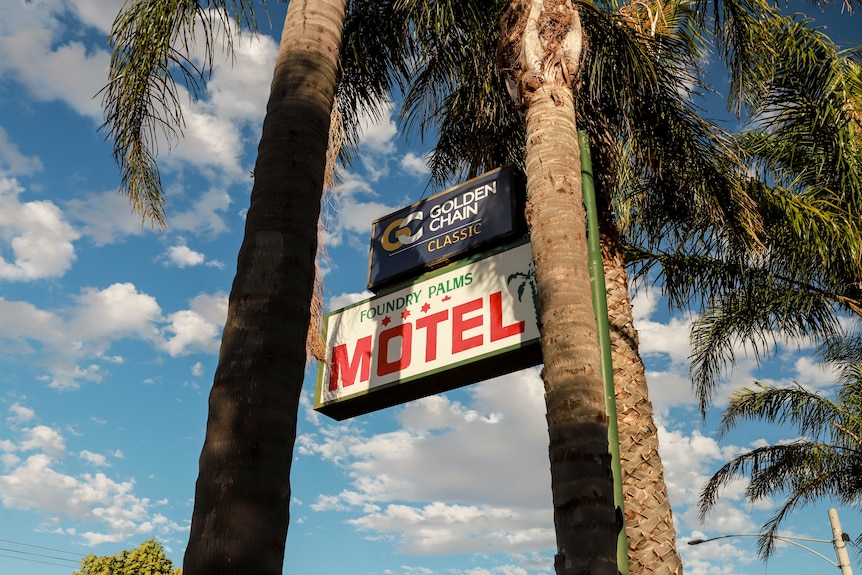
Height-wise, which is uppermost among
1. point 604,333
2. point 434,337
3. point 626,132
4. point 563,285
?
point 626,132

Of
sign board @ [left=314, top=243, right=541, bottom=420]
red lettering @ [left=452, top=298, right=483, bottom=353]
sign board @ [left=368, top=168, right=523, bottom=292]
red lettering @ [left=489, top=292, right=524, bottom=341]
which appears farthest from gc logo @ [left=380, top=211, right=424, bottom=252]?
red lettering @ [left=489, top=292, right=524, bottom=341]

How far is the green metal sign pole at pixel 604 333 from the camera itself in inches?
197

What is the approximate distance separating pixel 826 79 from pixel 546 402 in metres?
12.0

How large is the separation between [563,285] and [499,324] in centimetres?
96

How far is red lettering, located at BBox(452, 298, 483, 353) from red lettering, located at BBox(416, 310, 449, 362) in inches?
5.0

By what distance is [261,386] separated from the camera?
3.94 metres

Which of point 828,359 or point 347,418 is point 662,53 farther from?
point 828,359

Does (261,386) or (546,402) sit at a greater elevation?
(546,402)

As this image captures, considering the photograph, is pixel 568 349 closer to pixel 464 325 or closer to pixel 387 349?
pixel 464 325

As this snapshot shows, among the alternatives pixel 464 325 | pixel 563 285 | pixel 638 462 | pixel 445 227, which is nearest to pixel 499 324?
pixel 464 325

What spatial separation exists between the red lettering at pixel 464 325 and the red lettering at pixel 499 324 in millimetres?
128

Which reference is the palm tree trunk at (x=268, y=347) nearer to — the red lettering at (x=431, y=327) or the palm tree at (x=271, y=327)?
the palm tree at (x=271, y=327)

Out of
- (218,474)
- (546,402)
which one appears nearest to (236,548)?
(218,474)

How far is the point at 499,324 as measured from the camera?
6.63 meters
